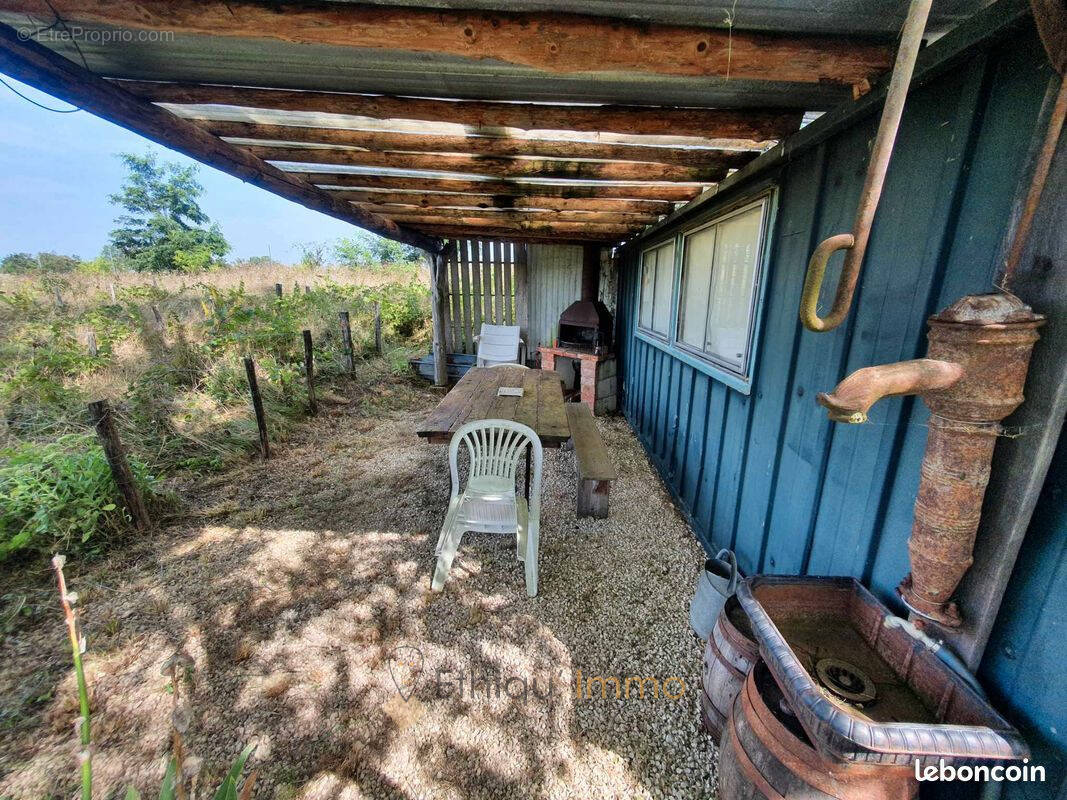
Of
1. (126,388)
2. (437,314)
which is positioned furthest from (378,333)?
(126,388)

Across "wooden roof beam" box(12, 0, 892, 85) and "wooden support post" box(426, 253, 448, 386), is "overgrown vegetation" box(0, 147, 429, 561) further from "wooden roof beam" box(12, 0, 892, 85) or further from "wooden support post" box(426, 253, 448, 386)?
"wooden roof beam" box(12, 0, 892, 85)

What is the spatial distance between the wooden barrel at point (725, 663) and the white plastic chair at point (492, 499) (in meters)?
0.92

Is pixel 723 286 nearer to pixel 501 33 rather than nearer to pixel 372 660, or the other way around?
pixel 501 33

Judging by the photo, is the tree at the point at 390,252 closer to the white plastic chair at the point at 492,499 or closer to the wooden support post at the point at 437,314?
the wooden support post at the point at 437,314

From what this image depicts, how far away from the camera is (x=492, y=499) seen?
7.32 ft

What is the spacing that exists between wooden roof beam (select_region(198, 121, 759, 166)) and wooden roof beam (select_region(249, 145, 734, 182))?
16 cm

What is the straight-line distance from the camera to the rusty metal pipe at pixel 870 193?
754 mm

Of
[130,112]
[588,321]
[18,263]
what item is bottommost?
[588,321]

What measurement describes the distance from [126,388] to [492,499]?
4.09 meters

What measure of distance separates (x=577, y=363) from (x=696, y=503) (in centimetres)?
339

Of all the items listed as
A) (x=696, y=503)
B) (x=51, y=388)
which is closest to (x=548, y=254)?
(x=696, y=503)

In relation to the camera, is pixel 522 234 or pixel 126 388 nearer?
pixel 126 388

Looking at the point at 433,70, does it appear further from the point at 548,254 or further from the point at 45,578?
the point at 548,254

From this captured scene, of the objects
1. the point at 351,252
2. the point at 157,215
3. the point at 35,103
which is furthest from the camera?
the point at 351,252
